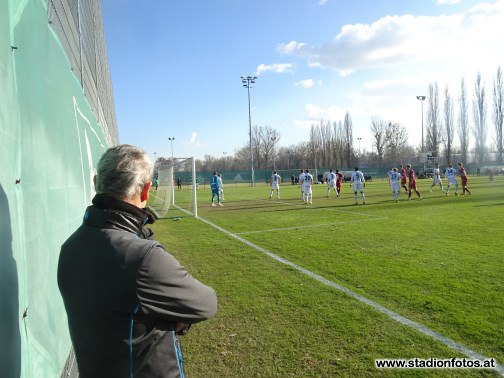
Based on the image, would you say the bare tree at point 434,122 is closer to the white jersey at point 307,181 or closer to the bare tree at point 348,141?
the bare tree at point 348,141

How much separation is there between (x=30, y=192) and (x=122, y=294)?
2.91 ft

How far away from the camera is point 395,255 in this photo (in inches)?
288

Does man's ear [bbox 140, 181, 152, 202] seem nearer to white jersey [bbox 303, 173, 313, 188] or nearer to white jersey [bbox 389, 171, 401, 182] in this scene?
white jersey [bbox 303, 173, 313, 188]

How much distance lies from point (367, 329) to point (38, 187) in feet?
11.6

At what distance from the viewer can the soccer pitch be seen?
11.4ft

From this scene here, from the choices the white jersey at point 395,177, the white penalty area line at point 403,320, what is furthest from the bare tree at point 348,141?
the white penalty area line at point 403,320

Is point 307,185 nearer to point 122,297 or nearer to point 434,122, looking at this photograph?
point 122,297

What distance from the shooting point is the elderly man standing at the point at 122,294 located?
1.45 m

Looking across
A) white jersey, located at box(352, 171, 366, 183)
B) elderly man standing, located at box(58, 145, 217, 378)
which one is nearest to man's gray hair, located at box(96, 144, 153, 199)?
elderly man standing, located at box(58, 145, 217, 378)

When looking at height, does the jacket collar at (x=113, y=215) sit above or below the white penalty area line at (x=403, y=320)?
above

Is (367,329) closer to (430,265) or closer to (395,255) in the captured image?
(430,265)

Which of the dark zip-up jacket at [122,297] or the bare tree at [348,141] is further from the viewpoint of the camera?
the bare tree at [348,141]

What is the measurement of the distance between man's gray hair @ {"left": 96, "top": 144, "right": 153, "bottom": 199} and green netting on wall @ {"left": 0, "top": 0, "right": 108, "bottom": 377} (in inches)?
15.1

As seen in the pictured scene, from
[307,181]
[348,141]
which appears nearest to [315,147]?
[348,141]
